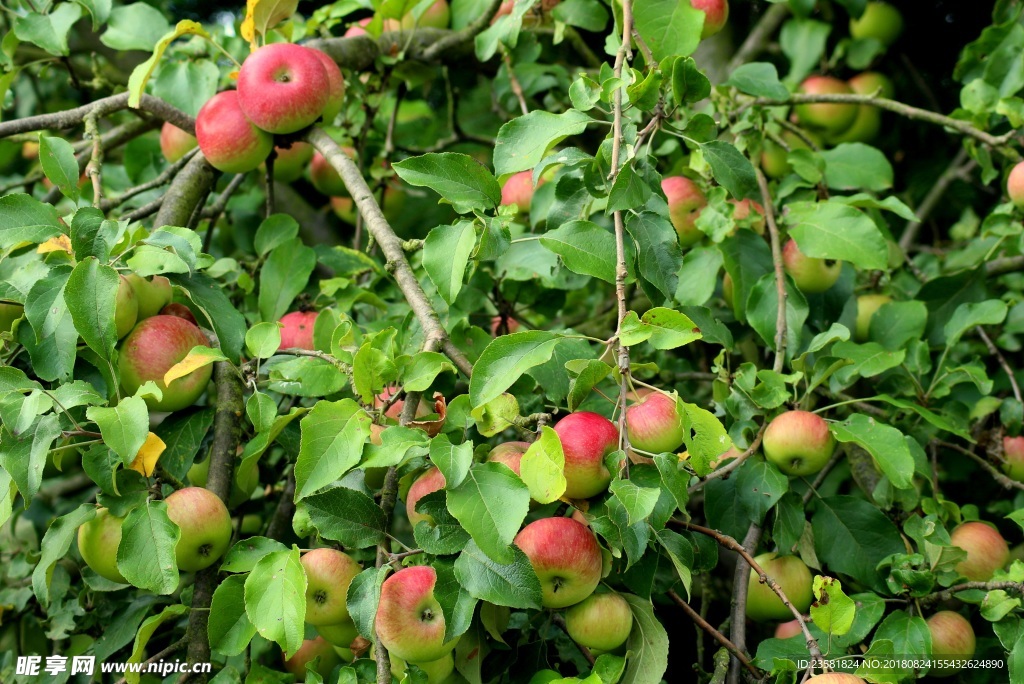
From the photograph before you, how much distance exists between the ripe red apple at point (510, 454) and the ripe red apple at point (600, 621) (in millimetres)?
145

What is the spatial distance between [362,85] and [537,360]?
Result: 3.01ft

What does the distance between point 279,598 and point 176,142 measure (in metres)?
0.96

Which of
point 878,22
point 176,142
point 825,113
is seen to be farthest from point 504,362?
point 878,22

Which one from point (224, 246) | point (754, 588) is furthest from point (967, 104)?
point (224, 246)

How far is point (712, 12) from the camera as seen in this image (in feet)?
4.11

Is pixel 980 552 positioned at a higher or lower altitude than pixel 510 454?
lower

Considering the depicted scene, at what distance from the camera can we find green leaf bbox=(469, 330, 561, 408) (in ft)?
2.57

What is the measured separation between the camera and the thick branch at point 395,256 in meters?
0.90

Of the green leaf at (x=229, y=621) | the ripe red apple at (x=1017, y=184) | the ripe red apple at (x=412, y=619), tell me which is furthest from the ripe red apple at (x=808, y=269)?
the green leaf at (x=229, y=621)

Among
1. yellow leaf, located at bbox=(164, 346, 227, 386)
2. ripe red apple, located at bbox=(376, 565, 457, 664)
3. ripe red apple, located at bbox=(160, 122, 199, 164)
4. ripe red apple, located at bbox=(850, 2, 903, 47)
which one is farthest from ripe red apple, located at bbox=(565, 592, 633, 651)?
ripe red apple, located at bbox=(850, 2, 903, 47)

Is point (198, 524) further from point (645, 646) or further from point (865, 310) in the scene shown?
point (865, 310)

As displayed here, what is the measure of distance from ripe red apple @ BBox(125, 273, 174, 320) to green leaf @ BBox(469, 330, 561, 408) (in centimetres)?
47

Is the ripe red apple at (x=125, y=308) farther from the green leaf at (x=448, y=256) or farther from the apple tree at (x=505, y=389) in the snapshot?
the green leaf at (x=448, y=256)

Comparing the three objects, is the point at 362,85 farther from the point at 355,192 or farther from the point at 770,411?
the point at 770,411
